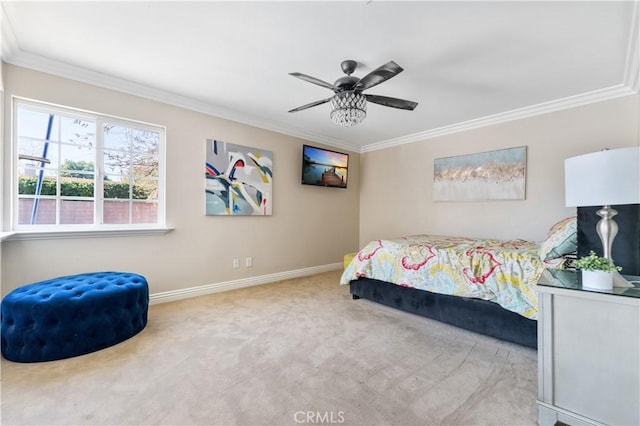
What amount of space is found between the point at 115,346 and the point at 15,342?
587mm

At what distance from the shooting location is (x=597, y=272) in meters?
1.32

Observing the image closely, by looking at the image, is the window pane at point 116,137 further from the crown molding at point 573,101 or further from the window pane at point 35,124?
the crown molding at point 573,101

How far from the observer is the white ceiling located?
1.86 metres

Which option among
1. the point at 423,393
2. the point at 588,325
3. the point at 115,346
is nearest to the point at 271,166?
the point at 115,346

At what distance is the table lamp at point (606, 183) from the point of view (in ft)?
4.21

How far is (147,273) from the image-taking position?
3.09 meters

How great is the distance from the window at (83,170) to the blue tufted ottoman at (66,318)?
76cm

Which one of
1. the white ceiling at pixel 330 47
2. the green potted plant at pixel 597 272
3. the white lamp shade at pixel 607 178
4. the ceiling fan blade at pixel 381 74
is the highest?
the white ceiling at pixel 330 47

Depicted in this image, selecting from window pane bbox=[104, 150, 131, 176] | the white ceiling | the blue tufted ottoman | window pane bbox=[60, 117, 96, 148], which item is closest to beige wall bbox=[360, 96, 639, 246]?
the white ceiling

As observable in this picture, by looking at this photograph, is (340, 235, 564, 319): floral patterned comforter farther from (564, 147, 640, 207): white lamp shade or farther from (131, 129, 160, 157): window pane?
(131, 129, 160, 157): window pane

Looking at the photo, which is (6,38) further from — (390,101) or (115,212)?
(390,101)

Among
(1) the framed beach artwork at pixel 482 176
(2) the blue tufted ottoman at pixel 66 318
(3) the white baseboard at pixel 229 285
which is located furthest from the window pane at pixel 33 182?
(1) the framed beach artwork at pixel 482 176

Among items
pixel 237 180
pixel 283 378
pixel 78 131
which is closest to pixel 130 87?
pixel 78 131

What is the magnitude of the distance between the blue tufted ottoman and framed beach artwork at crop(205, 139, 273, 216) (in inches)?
60.3
